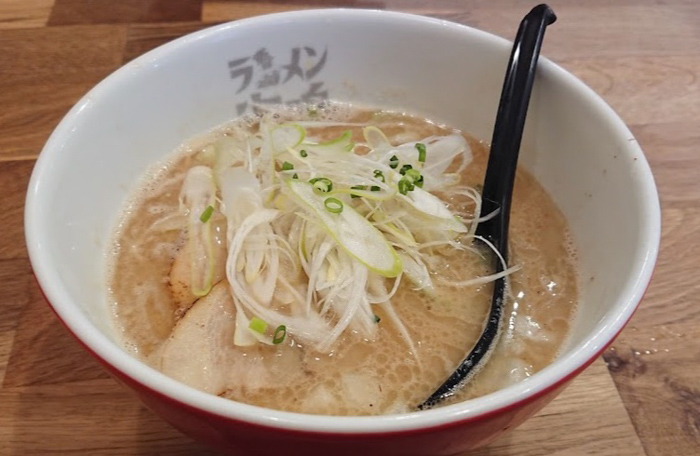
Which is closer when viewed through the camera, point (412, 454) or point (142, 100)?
point (412, 454)

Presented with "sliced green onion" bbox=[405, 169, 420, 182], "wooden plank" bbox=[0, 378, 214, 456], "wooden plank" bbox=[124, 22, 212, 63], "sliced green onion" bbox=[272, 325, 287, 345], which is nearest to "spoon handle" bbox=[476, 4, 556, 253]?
"sliced green onion" bbox=[405, 169, 420, 182]

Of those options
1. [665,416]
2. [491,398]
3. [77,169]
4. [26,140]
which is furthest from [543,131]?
[26,140]

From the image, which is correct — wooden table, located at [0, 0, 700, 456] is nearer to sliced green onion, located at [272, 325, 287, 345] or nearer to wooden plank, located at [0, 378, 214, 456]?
wooden plank, located at [0, 378, 214, 456]

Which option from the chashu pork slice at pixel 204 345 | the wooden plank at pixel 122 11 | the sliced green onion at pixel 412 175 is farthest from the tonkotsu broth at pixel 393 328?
the wooden plank at pixel 122 11

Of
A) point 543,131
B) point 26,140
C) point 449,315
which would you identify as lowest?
point 26,140

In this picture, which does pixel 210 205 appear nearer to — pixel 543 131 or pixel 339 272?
pixel 339 272

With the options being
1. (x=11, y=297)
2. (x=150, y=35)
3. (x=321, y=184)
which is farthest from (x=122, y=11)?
(x=321, y=184)

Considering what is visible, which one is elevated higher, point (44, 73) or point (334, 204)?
point (334, 204)

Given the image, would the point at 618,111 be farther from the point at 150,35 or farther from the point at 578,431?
the point at 150,35
